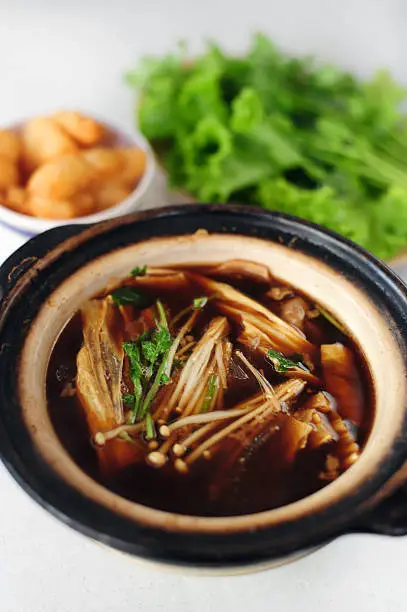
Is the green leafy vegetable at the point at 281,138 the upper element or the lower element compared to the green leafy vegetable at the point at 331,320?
upper

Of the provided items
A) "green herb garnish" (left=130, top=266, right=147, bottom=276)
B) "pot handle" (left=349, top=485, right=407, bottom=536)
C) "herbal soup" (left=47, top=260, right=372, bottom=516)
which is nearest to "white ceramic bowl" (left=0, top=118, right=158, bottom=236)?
"green herb garnish" (left=130, top=266, right=147, bottom=276)

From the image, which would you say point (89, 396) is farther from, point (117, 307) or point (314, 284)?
point (314, 284)

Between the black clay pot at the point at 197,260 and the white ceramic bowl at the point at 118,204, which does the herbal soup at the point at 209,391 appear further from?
the white ceramic bowl at the point at 118,204

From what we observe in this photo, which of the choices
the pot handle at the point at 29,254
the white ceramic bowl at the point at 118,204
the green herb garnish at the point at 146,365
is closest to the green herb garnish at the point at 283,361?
the green herb garnish at the point at 146,365

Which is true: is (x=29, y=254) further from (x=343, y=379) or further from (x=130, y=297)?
(x=343, y=379)

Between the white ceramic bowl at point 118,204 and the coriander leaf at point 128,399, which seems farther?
the white ceramic bowl at point 118,204

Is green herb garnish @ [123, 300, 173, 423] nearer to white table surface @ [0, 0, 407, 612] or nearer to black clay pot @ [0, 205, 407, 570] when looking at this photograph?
black clay pot @ [0, 205, 407, 570]

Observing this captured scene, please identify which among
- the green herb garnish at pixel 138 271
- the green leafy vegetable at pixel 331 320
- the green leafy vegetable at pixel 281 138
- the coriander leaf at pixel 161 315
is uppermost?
the green leafy vegetable at pixel 281 138
